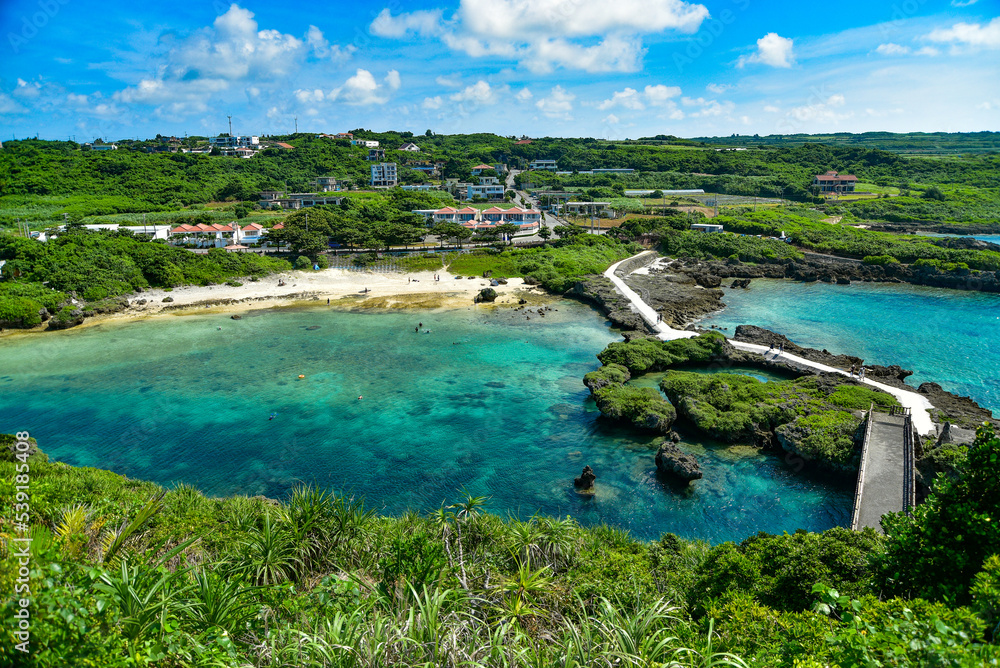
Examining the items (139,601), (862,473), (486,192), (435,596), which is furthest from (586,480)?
(486,192)

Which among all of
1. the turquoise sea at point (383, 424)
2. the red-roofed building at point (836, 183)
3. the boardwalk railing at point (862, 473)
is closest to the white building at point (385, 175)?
the turquoise sea at point (383, 424)

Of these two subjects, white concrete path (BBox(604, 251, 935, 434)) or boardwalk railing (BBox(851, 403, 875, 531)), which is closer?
boardwalk railing (BBox(851, 403, 875, 531))

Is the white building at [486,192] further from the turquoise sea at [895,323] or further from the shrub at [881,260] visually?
the shrub at [881,260]

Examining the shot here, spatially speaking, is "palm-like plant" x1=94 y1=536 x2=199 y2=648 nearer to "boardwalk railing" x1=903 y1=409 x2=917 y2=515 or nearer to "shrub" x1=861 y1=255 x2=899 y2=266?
"boardwalk railing" x1=903 y1=409 x2=917 y2=515

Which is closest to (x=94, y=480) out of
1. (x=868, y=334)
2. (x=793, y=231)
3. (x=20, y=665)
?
(x=20, y=665)

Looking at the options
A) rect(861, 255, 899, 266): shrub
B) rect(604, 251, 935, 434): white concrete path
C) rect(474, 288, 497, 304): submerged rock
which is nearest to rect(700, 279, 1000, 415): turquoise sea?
rect(861, 255, 899, 266): shrub
